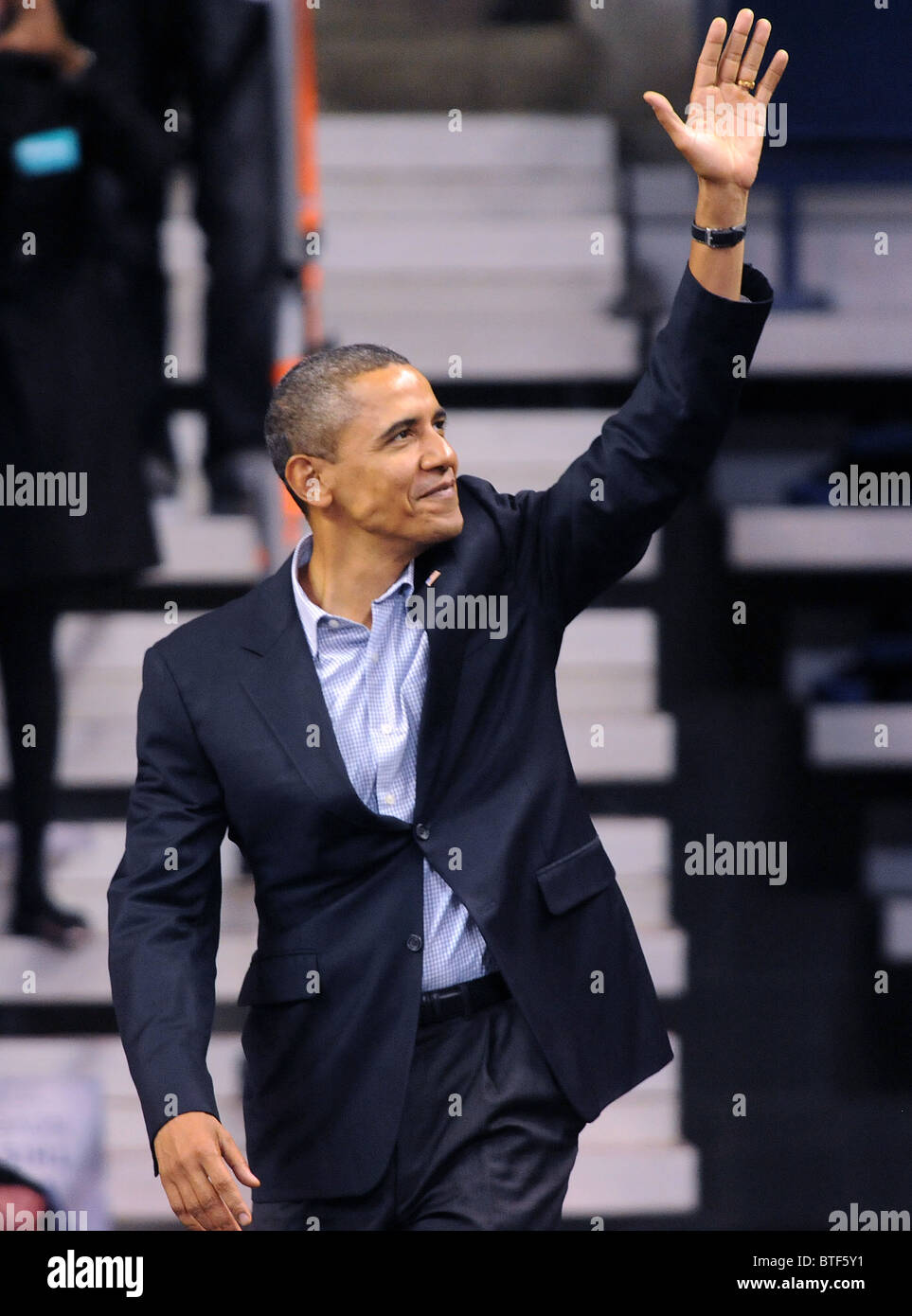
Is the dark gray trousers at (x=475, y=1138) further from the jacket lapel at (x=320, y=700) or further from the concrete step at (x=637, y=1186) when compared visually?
the concrete step at (x=637, y=1186)

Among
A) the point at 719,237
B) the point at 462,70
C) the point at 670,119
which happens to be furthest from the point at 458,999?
the point at 462,70

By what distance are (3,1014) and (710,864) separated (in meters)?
1.50

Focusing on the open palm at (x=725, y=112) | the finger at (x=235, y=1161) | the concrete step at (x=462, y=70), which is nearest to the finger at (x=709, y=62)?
the open palm at (x=725, y=112)

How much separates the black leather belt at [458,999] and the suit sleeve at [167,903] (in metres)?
0.28

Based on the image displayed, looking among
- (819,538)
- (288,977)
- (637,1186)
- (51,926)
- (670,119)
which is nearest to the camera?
(670,119)

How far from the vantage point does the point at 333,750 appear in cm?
226

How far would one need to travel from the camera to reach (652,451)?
2236 millimetres

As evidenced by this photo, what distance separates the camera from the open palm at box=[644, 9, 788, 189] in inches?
86.2

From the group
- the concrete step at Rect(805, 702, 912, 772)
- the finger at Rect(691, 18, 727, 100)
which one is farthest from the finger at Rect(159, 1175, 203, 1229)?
the concrete step at Rect(805, 702, 912, 772)

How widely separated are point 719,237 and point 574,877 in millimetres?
845

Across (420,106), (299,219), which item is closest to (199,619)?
(299,219)

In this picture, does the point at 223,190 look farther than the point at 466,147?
No

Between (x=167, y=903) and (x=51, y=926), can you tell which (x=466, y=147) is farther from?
(x=167, y=903)
